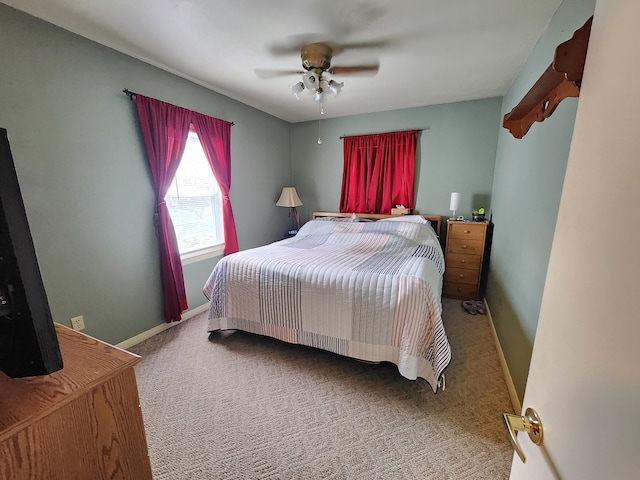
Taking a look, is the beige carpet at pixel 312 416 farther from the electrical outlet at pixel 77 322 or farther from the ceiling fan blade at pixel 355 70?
the ceiling fan blade at pixel 355 70

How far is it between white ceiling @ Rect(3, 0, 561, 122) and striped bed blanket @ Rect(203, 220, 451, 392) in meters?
1.65

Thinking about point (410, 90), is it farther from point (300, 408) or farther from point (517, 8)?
point (300, 408)

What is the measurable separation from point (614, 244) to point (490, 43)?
2333 millimetres

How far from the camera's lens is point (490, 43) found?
6.47ft

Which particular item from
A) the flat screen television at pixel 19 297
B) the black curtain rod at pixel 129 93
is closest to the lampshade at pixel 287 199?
the black curtain rod at pixel 129 93

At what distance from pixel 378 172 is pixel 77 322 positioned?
11.7ft

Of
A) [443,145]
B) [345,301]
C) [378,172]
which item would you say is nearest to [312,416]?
[345,301]

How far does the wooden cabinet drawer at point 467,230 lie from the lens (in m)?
3.00

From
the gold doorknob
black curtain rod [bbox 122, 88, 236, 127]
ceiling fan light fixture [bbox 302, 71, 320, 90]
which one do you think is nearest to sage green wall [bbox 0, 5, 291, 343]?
black curtain rod [bbox 122, 88, 236, 127]

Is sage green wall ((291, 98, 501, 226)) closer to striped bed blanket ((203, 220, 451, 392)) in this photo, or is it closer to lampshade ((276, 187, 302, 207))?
lampshade ((276, 187, 302, 207))

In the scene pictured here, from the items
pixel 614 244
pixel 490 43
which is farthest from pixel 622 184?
pixel 490 43

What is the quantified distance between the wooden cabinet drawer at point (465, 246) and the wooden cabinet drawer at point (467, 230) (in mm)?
36

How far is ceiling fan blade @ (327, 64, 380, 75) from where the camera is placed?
2.34m

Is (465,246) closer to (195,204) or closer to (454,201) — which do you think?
(454,201)
